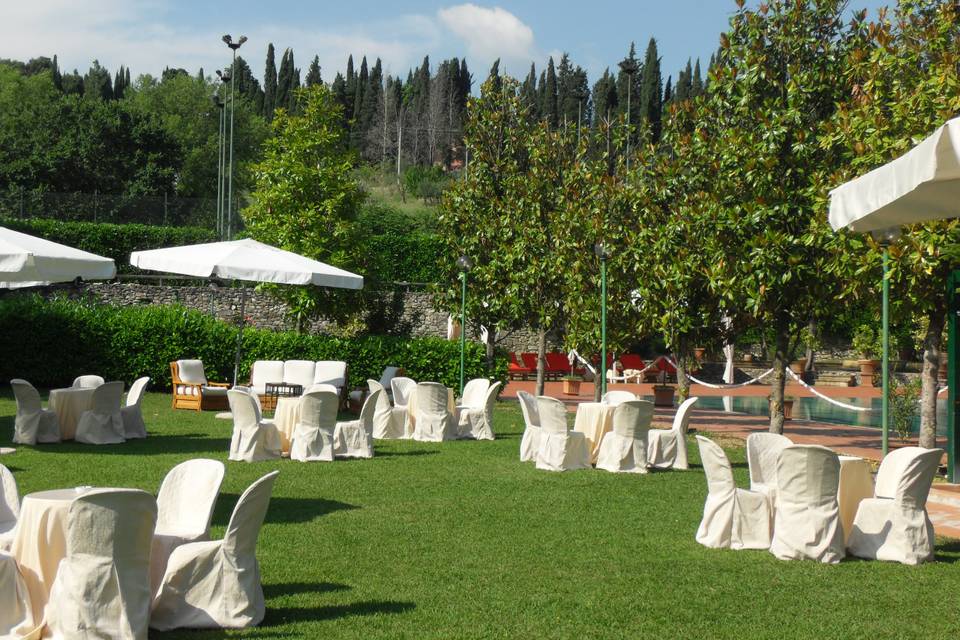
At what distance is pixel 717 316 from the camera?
1856 centimetres

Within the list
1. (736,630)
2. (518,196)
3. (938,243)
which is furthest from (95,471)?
(518,196)

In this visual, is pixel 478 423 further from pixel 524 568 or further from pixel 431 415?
pixel 524 568

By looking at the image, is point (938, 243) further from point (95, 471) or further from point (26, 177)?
point (26, 177)

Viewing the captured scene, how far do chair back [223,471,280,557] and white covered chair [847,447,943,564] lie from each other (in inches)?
198

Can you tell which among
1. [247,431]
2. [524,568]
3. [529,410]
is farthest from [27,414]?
[524,568]

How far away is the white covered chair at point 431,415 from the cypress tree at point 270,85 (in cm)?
9919

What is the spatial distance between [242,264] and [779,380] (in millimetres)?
8645

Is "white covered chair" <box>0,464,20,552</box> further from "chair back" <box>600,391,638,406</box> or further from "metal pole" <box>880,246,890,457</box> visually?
"chair back" <box>600,391,638,406</box>

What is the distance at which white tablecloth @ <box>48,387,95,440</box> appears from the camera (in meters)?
15.3

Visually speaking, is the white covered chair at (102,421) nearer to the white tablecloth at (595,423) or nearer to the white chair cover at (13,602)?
the white tablecloth at (595,423)

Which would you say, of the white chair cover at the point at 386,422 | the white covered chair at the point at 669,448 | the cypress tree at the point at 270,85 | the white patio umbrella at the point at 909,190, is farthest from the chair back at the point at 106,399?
the cypress tree at the point at 270,85

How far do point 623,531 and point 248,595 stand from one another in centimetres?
425

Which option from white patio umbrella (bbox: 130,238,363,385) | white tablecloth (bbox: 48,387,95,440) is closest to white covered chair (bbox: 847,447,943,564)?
white patio umbrella (bbox: 130,238,363,385)

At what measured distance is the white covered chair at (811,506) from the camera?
8.44 meters
